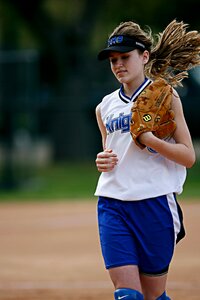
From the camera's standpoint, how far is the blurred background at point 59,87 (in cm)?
Answer: 2112

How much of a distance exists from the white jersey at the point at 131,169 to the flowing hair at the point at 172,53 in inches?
7.7

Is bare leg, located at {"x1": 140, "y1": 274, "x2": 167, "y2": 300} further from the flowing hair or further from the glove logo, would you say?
the flowing hair

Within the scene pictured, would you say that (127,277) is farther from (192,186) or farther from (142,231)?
(192,186)

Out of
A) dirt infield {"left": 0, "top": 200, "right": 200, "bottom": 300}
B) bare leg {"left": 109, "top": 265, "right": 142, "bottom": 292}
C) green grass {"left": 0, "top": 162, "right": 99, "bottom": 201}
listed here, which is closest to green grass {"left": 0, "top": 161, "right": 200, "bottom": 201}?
green grass {"left": 0, "top": 162, "right": 99, "bottom": 201}

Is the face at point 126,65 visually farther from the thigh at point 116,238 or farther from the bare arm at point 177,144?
the thigh at point 116,238

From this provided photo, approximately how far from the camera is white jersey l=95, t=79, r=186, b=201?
5.44 m

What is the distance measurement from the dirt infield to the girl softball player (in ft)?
8.18

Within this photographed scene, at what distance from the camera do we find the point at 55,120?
32.9 m

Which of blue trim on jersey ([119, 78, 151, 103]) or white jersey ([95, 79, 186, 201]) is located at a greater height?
blue trim on jersey ([119, 78, 151, 103])

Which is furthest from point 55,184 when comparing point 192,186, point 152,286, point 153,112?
point 153,112

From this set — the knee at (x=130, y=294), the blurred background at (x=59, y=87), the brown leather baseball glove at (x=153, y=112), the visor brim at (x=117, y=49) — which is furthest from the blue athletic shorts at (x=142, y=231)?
the blurred background at (x=59, y=87)

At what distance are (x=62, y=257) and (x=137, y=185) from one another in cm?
560

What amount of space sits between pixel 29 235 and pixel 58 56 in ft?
57.7

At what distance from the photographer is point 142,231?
5422 mm
